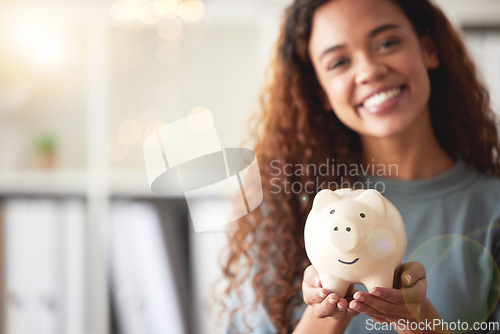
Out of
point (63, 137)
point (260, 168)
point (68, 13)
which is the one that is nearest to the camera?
point (260, 168)

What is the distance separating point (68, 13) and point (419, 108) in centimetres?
97

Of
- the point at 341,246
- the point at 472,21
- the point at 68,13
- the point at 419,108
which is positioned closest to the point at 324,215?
the point at 341,246

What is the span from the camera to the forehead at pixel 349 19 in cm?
36

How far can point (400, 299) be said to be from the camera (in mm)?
290

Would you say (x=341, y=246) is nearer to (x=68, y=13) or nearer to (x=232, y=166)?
(x=232, y=166)

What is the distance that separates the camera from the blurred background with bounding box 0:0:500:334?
978mm

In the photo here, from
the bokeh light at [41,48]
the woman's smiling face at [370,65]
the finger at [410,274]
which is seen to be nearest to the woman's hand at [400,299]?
the finger at [410,274]

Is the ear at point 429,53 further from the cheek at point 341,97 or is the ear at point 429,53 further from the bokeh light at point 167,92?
the bokeh light at point 167,92

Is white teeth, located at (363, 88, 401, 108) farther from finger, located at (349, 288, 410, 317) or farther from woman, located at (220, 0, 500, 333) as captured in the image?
finger, located at (349, 288, 410, 317)

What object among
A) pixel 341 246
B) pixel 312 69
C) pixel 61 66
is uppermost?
pixel 61 66

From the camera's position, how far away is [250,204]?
0.38 m

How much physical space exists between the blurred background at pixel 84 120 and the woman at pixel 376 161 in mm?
484

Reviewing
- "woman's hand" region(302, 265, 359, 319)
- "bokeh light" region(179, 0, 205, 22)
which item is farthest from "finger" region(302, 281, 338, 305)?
"bokeh light" region(179, 0, 205, 22)

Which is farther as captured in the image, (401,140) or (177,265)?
(177,265)
